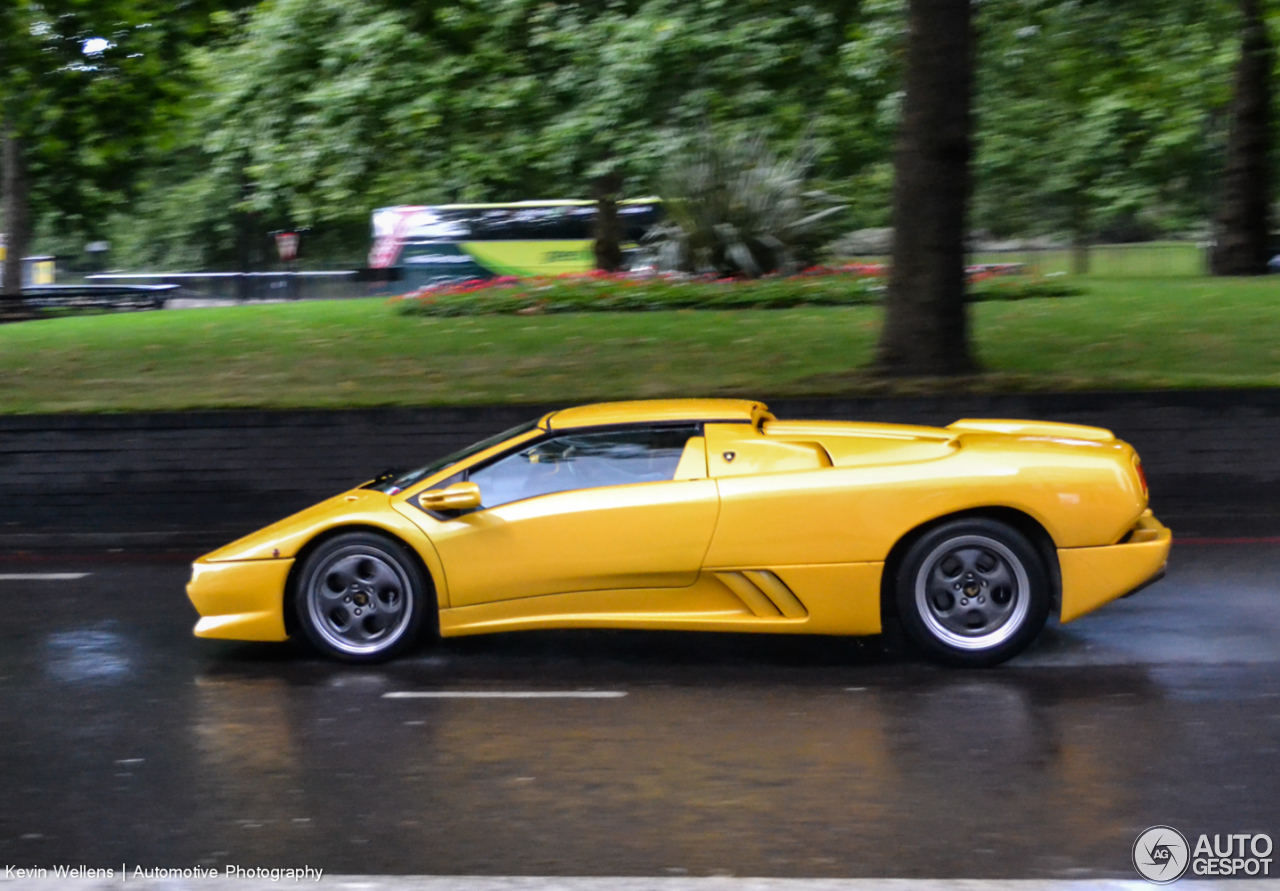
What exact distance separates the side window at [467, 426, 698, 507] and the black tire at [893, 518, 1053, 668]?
1250mm

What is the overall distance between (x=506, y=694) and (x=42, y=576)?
4680 millimetres

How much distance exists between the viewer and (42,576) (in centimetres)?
895

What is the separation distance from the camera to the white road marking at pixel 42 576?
885cm

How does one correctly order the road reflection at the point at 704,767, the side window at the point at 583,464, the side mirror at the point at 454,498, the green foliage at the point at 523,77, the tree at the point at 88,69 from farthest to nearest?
1. the green foliage at the point at 523,77
2. the tree at the point at 88,69
3. the side window at the point at 583,464
4. the side mirror at the point at 454,498
5. the road reflection at the point at 704,767

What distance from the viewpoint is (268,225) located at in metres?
43.8

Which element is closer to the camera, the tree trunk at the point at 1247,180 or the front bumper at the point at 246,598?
the front bumper at the point at 246,598

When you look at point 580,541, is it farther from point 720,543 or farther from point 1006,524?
point 1006,524

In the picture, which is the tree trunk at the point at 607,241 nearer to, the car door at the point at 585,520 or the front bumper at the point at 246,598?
the car door at the point at 585,520

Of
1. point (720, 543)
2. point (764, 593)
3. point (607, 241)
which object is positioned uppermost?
point (607, 241)

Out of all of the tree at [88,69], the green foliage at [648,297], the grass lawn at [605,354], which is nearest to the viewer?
the grass lawn at [605,354]

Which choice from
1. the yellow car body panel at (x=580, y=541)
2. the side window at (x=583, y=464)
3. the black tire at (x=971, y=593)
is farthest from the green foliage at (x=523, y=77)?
the black tire at (x=971, y=593)

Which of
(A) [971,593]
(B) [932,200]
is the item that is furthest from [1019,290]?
(A) [971,593]

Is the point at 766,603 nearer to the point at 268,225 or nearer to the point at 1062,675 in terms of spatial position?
the point at 1062,675

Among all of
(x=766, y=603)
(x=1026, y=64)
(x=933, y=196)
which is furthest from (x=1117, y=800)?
(x=1026, y=64)
